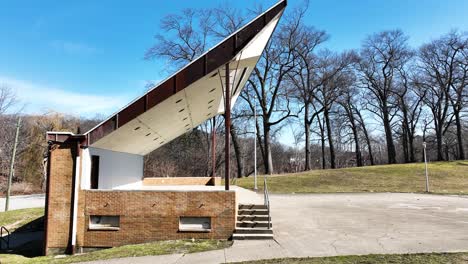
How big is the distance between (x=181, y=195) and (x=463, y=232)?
884 cm

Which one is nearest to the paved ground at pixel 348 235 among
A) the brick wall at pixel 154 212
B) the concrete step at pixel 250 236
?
the concrete step at pixel 250 236

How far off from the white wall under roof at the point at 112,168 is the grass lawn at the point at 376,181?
12194 mm

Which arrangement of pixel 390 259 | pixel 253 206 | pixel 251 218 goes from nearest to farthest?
pixel 390 259
pixel 251 218
pixel 253 206

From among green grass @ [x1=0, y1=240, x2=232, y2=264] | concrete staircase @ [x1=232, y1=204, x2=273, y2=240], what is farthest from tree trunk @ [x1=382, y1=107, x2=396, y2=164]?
green grass @ [x1=0, y1=240, x2=232, y2=264]

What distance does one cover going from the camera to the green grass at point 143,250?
9.55 metres

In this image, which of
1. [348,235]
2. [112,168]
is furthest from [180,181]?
[348,235]

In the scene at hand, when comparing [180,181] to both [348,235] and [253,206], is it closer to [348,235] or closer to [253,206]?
[253,206]

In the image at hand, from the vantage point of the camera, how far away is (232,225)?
10820 millimetres

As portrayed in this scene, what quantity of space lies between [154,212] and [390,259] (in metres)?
6.99

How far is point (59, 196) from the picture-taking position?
11297 millimetres

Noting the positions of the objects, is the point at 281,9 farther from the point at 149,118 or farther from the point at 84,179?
the point at 84,179

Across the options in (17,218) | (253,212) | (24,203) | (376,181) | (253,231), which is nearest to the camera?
(253,231)

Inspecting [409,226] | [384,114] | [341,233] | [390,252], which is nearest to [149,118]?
[341,233]

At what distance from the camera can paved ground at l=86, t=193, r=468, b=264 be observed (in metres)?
8.66
